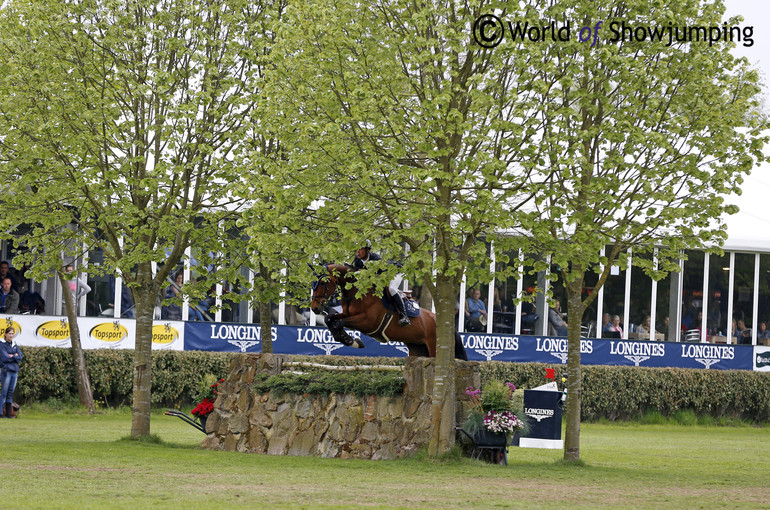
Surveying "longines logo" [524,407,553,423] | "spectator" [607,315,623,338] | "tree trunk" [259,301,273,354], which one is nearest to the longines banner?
"spectator" [607,315,623,338]

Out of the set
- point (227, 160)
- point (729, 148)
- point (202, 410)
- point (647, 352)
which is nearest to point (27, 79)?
point (227, 160)

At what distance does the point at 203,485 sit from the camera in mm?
12375

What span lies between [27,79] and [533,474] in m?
9.91

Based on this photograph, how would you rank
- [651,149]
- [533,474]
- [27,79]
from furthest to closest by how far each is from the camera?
[27,79] → [651,149] → [533,474]

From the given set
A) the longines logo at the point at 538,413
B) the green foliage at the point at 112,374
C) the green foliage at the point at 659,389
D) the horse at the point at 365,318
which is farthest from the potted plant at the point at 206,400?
the green foliage at the point at 659,389

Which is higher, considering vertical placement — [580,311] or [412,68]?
[412,68]

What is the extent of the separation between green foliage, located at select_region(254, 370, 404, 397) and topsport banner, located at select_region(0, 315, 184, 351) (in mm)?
9987

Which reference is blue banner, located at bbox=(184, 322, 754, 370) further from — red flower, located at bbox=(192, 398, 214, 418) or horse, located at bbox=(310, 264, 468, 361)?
horse, located at bbox=(310, 264, 468, 361)

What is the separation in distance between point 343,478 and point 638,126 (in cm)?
659

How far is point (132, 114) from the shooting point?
19234mm

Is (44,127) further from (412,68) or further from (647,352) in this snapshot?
(647,352)

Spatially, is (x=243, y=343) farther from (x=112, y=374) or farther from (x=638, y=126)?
(x=638, y=126)

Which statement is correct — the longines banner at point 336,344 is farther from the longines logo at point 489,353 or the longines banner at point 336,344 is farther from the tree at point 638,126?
the tree at point 638,126

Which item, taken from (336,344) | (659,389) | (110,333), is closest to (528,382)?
(659,389)
